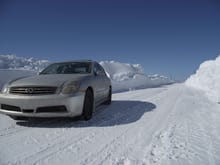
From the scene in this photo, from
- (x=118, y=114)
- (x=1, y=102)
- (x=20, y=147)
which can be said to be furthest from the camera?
(x=118, y=114)

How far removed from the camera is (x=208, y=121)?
5.11m

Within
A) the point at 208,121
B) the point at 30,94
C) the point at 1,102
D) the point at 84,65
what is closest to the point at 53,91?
the point at 30,94

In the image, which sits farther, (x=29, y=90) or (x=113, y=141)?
(x=29, y=90)

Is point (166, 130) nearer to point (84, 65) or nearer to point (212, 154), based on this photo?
point (212, 154)

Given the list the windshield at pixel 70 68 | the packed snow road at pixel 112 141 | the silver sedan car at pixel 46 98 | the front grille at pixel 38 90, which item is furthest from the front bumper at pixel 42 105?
the windshield at pixel 70 68

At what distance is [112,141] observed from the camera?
12.0ft

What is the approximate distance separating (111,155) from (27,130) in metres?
2.14

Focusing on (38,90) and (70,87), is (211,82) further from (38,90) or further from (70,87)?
(38,90)

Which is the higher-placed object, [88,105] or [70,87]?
[70,87]

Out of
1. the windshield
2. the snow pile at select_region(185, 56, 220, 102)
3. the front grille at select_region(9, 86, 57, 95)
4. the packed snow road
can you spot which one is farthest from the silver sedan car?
the snow pile at select_region(185, 56, 220, 102)

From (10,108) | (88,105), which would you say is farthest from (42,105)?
(88,105)

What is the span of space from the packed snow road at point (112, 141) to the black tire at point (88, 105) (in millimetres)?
169

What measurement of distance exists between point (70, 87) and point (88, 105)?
0.82 meters

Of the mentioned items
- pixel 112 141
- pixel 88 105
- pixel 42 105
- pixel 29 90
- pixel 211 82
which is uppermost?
pixel 29 90
